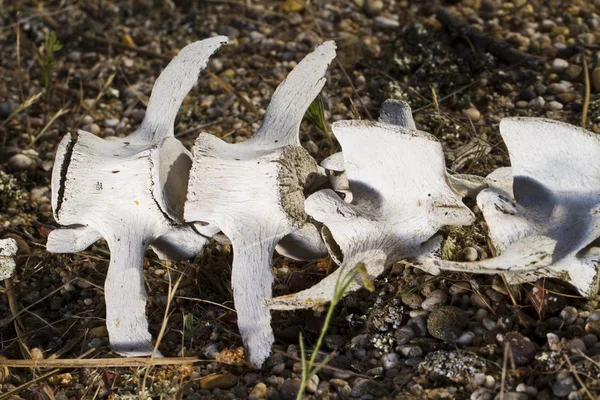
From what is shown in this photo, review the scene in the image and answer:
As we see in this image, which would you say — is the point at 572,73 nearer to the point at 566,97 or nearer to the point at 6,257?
the point at 566,97

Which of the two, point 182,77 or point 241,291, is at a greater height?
point 182,77

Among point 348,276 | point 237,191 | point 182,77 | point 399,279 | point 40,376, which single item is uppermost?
point 182,77

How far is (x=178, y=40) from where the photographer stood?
3.63 m

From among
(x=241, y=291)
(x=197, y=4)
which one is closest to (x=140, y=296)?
(x=241, y=291)

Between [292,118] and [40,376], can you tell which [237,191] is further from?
[40,376]

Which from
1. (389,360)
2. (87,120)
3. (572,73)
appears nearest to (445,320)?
(389,360)

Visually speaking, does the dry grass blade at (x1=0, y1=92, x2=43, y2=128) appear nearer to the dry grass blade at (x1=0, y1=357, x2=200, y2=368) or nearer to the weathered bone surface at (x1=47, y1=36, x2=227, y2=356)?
the weathered bone surface at (x1=47, y1=36, x2=227, y2=356)

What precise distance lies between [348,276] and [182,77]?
0.83 metres

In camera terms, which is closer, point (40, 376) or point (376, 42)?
point (40, 376)

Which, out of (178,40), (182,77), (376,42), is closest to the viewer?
(182,77)

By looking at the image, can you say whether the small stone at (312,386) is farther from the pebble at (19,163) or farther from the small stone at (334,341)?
the pebble at (19,163)

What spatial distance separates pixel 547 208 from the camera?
195 cm

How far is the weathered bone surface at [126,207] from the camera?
2053 millimetres

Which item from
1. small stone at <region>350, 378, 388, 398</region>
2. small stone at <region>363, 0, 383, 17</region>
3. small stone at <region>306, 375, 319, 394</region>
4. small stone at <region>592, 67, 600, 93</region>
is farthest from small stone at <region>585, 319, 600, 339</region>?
A: small stone at <region>363, 0, 383, 17</region>
